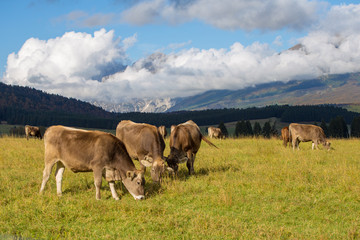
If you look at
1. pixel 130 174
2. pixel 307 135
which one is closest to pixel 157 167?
pixel 130 174

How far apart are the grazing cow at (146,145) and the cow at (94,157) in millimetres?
1265

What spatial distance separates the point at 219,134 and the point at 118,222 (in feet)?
136

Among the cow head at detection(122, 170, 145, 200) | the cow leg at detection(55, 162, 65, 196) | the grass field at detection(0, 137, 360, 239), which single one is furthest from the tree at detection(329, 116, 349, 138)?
the cow leg at detection(55, 162, 65, 196)

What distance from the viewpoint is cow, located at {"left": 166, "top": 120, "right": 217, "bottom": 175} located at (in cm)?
1431

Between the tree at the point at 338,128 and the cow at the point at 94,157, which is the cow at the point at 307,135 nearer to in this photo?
the cow at the point at 94,157

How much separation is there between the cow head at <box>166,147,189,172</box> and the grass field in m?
0.58

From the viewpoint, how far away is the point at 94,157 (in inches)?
434

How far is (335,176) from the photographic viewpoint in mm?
14172

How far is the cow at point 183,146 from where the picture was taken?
1431 cm

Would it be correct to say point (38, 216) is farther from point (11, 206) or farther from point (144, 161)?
point (144, 161)

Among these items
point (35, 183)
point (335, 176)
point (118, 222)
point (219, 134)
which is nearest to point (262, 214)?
point (118, 222)

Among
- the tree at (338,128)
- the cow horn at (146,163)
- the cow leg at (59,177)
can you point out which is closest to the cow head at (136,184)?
the cow horn at (146,163)

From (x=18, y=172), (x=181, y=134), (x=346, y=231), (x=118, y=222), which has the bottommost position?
A: (x=346, y=231)

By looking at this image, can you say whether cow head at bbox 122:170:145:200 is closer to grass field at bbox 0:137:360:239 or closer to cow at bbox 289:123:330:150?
grass field at bbox 0:137:360:239
